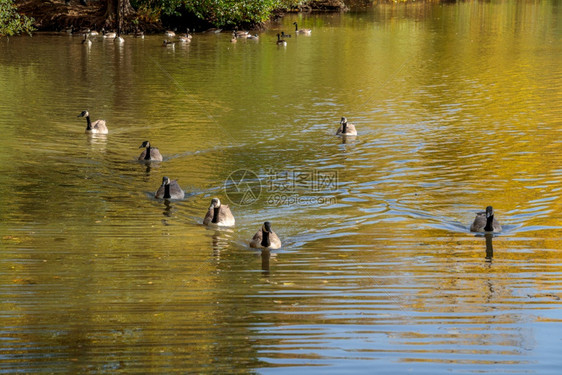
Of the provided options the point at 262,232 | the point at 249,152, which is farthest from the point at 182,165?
the point at 262,232

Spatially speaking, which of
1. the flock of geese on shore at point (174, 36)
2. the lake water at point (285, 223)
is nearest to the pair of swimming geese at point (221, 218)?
the lake water at point (285, 223)

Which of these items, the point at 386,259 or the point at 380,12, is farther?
the point at 380,12

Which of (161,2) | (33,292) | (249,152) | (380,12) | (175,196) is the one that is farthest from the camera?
(380,12)

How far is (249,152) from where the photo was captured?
20938mm

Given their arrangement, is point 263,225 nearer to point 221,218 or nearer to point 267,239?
point 267,239

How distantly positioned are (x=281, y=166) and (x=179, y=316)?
400 inches

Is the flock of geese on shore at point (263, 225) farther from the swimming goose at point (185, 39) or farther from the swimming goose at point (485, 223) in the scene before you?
the swimming goose at point (185, 39)

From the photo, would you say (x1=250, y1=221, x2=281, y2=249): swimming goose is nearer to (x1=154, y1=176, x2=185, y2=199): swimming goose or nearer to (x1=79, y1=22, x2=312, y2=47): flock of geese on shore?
(x1=154, y1=176, x2=185, y2=199): swimming goose

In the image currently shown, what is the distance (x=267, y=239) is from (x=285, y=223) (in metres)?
1.95

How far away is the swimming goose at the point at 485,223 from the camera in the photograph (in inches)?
543

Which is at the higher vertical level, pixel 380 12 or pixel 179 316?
pixel 380 12

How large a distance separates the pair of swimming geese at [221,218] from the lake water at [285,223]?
0.20 m

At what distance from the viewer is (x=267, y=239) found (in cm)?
1286

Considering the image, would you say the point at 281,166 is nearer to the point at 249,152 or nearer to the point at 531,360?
the point at 249,152
